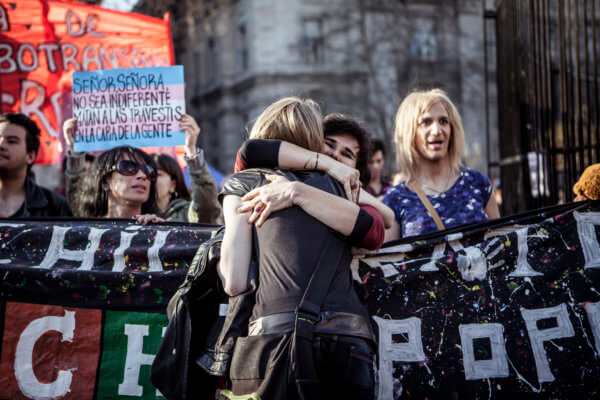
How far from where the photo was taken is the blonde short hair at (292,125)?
2852mm

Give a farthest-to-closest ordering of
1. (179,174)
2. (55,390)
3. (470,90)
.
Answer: (470,90)
(179,174)
(55,390)

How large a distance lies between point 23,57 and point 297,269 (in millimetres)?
4393

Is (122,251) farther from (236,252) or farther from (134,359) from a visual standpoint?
(236,252)

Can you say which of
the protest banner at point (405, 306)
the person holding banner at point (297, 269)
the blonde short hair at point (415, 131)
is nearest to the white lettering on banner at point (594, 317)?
the protest banner at point (405, 306)

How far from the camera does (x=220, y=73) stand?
36781mm

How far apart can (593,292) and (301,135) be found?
1810mm

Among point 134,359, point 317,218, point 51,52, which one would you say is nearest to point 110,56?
point 51,52

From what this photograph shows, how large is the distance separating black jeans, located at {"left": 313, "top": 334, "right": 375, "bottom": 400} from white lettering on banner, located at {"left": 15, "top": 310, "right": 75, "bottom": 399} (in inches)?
71.0

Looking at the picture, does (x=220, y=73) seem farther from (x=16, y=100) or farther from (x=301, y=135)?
(x=301, y=135)

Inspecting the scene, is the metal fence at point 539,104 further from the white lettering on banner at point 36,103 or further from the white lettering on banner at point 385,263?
the white lettering on banner at point 36,103

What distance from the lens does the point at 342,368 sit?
2.50 m

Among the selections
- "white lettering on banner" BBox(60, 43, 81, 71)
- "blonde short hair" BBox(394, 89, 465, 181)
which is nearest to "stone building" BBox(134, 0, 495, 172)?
"white lettering on banner" BBox(60, 43, 81, 71)

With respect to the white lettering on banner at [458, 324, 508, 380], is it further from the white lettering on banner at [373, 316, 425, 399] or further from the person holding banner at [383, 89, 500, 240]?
the person holding banner at [383, 89, 500, 240]

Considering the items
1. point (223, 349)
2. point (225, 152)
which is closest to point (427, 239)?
point (223, 349)
